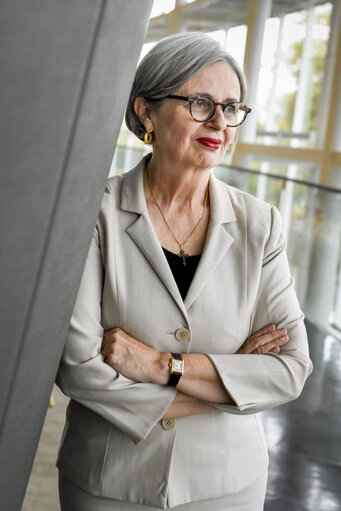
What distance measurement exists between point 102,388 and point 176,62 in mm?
820

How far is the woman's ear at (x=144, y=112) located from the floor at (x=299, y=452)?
93.6 inches

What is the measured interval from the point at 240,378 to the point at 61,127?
1136 millimetres

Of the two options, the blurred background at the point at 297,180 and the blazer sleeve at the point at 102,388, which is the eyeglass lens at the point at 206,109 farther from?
the blazer sleeve at the point at 102,388

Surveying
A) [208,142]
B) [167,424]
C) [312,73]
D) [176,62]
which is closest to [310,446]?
[167,424]

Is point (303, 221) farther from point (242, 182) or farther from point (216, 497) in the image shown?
point (216, 497)

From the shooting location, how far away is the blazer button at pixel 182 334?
62.9 inches

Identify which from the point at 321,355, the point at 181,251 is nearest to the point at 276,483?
the point at 321,355

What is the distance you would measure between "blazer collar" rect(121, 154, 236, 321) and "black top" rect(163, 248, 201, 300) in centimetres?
4

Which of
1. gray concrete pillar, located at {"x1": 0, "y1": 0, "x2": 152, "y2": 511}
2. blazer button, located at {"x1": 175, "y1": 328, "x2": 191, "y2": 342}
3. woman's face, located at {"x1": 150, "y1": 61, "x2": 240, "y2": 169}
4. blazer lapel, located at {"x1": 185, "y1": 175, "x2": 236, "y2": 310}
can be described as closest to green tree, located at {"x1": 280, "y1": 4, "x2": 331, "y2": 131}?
blazer lapel, located at {"x1": 185, "y1": 175, "x2": 236, "y2": 310}

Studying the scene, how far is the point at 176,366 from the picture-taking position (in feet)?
5.10

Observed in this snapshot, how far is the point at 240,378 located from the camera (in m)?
1.61

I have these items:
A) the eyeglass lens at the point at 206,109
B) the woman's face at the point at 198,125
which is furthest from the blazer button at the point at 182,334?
the eyeglass lens at the point at 206,109

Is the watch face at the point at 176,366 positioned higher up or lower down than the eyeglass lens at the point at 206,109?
lower down

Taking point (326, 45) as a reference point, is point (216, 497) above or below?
below
